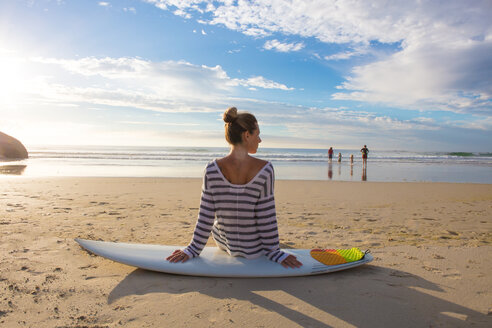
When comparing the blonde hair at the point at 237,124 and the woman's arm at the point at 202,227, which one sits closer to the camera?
the blonde hair at the point at 237,124

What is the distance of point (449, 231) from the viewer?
469 cm

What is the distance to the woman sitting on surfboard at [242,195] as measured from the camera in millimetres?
2707

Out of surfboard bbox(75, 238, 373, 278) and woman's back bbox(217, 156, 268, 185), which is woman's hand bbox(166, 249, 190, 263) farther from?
woman's back bbox(217, 156, 268, 185)

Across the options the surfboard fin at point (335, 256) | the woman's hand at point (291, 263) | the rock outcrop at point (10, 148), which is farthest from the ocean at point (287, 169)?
the woman's hand at point (291, 263)

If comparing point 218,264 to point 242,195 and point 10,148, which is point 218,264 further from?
point 10,148

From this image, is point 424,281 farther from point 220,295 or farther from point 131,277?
point 131,277

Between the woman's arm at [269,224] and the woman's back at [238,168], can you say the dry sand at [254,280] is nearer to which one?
the woman's arm at [269,224]

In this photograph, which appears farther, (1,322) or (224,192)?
(224,192)

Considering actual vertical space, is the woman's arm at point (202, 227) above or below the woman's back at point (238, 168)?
below

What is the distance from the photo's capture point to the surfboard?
109 inches

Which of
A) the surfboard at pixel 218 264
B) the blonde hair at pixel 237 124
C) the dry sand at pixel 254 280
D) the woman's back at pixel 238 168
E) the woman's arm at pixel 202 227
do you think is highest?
the blonde hair at pixel 237 124

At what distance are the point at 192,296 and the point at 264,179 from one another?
109 cm

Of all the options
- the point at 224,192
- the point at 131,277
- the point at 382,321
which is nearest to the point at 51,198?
the point at 131,277

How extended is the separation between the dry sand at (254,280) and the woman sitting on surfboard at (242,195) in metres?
0.35
